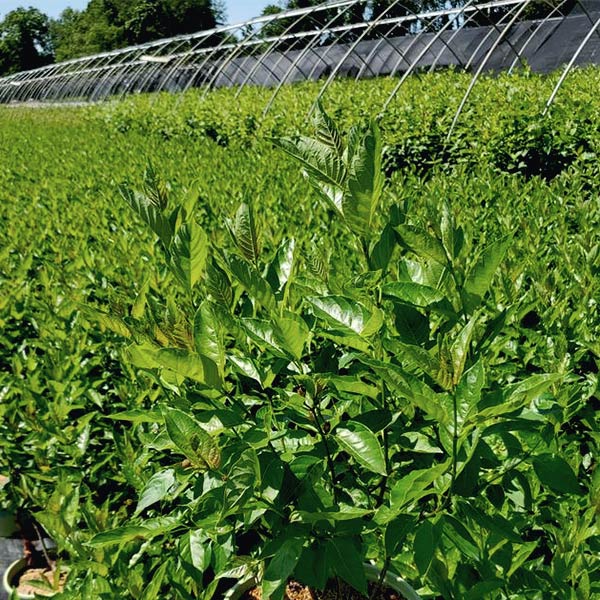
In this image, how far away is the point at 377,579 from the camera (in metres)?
1.36

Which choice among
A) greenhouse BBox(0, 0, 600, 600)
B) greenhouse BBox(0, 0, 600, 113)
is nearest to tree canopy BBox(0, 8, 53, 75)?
greenhouse BBox(0, 0, 600, 113)

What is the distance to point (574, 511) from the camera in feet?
4.03

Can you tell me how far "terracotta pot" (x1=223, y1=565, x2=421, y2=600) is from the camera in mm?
1306

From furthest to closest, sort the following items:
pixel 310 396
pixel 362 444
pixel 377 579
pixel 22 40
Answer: pixel 22 40
pixel 377 579
pixel 310 396
pixel 362 444

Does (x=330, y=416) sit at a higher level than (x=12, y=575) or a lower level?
higher

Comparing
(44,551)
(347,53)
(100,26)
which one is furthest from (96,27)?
(44,551)

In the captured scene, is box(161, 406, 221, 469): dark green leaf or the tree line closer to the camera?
box(161, 406, 221, 469): dark green leaf

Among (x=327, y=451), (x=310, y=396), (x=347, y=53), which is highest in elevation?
(x=347, y=53)

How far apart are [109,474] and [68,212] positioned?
320 cm

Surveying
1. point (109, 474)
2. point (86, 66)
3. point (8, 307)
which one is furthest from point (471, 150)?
point (86, 66)

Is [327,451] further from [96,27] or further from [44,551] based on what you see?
[96,27]

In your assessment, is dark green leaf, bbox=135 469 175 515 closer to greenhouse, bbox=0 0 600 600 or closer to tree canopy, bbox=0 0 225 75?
greenhouse, bbox=0 0 600 600

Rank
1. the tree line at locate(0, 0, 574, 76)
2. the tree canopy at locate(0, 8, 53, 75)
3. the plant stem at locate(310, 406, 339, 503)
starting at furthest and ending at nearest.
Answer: the tree canopy at locate(0, 8, 53, 75)
the tree line at locate(0, 0, 574, 76)
the plant stem at locate(310, 406, 339, 503)

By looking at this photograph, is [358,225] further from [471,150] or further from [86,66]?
[86,66]
